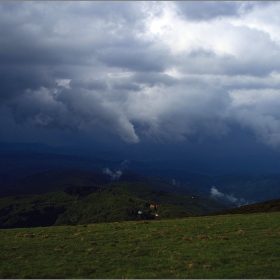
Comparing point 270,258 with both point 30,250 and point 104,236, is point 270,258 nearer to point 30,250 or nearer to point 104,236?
point 104,236

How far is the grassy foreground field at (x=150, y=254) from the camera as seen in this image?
64.4ft

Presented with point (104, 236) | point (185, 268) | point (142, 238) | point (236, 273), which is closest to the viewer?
point (236, 273)

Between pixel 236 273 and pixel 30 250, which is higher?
pixel 236 273

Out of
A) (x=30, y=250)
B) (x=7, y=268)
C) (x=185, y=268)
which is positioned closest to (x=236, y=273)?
(x=185, y=268)

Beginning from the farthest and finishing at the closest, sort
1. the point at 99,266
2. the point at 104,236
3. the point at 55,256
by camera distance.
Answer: the point at 104,236 < the point at 55,256 < the point at 99,266

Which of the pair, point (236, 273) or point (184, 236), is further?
point (184, 236)

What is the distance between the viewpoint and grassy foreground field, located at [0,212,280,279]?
19.6m

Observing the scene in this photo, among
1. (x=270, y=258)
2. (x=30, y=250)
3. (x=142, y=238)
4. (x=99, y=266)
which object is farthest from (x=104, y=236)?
(x=270, y=258)

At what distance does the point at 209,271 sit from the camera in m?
19.1

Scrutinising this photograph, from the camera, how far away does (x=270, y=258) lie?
21688mm

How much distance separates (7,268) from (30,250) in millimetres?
5470

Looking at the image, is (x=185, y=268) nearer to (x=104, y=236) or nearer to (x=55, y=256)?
(x=55, y=256)

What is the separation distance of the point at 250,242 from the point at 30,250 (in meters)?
19.1

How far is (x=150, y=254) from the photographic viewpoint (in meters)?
24.0
